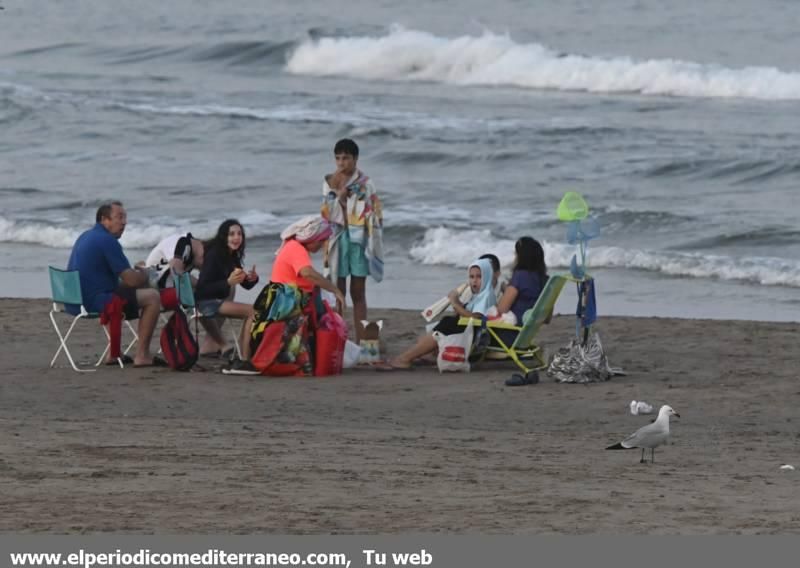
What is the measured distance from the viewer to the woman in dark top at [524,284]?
34.5 feet

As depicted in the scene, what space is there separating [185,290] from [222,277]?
1.24 ft

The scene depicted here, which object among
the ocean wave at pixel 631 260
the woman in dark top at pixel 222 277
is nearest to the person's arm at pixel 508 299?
the woman in dark top at pixel 222 277

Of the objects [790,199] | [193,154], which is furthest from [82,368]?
[193,154]

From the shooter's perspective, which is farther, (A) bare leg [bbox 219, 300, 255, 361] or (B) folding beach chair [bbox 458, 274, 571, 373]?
(A) bare leg [bbox 219, 300, 255, 361]

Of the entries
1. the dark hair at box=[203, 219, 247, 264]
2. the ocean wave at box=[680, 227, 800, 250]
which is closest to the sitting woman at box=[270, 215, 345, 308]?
the dark hair at box=[203, 219, 247, 264]

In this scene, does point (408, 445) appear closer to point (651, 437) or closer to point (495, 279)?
point (651, 437)

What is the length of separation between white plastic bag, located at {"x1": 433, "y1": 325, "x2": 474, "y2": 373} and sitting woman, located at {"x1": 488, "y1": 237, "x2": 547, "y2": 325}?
0.27m

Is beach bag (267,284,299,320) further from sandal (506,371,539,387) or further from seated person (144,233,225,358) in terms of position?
sandal (506,371,539,387)

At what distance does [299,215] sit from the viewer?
735 inches

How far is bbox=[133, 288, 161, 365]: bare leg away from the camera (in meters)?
10.3

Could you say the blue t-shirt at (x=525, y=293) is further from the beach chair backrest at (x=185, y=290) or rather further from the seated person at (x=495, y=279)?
the beach chair backrest at (x=185, y=290)

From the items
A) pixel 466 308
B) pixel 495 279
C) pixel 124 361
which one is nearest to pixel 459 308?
pixel 466 308

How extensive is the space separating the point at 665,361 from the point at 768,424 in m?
1.98

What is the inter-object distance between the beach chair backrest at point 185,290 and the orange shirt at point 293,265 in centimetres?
53
